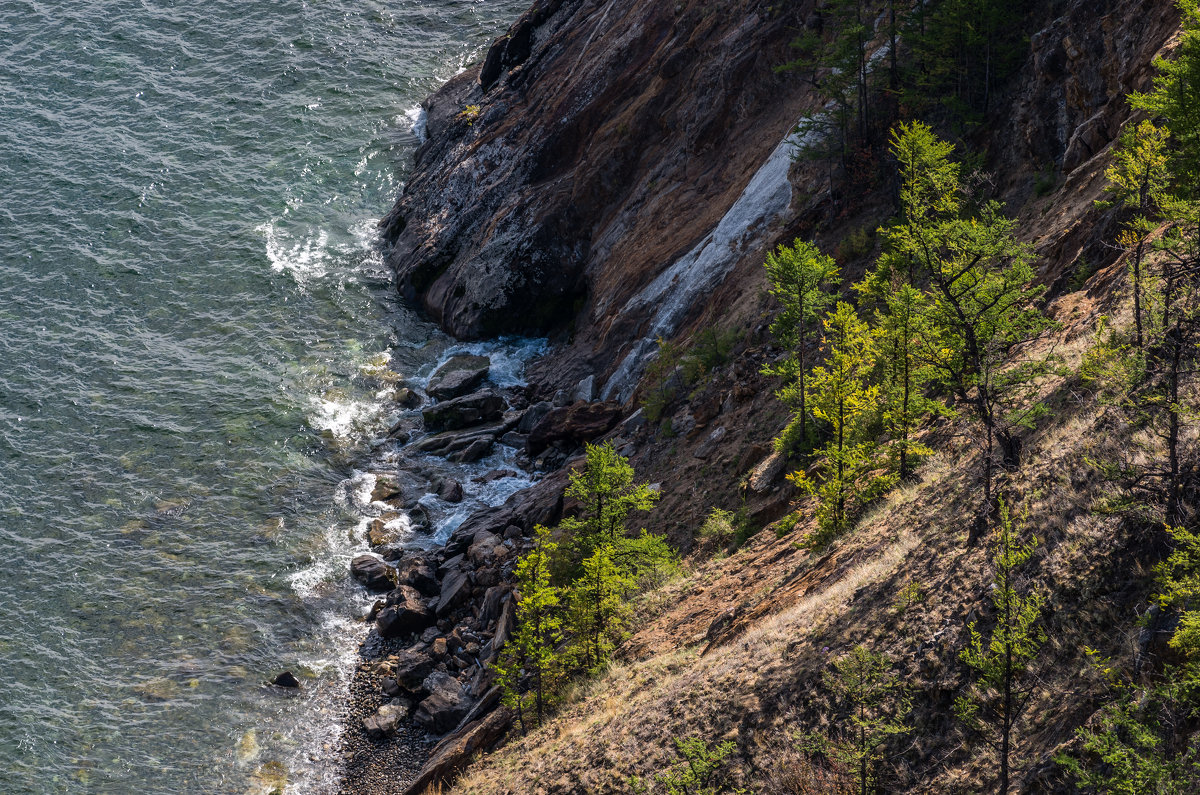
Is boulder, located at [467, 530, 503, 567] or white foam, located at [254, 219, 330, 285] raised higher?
boulder, located at [467, 530, 503, 567]

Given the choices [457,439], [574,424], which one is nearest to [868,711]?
[574,424]

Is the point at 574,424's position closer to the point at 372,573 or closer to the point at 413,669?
the point at 372,573

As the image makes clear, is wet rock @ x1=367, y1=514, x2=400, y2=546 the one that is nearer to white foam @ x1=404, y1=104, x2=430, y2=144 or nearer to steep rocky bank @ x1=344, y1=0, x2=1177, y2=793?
steep rocky bank @ x1=344, y1=0, x2=1177, y2=793

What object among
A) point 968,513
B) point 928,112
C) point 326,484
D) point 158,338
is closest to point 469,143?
point 158,338

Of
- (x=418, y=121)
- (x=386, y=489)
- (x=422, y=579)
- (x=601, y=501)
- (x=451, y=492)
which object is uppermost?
(x=601, y=501)

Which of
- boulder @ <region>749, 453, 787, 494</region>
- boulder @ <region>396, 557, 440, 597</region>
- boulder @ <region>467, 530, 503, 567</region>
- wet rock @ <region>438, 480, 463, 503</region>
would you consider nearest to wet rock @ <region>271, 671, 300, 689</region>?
boulder @ <region>396, 557, 440, 597</region>

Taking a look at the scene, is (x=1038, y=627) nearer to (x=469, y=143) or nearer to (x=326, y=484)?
(x=326, y=484)
